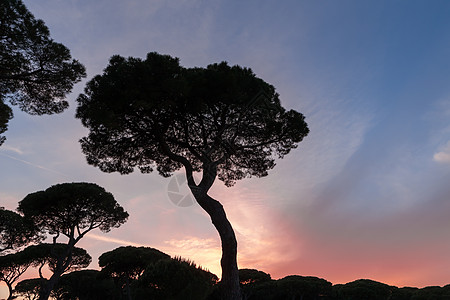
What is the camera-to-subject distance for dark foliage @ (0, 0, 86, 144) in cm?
1116

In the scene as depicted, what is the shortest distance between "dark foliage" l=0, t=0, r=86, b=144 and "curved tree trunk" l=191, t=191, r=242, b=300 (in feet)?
26.3

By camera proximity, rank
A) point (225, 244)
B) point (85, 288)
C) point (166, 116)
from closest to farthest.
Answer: point (225, 244) < point (166, 116) < point (85, 288)

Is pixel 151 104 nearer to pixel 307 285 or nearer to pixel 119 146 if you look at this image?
pixel 119 146

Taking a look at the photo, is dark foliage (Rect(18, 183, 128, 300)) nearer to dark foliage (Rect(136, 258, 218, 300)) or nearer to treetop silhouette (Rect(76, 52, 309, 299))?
treetop silhouette (Rect(76, 52, 309, 299))

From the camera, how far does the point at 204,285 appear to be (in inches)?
409

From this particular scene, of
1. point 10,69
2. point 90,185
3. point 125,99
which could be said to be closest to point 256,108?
point 125,99

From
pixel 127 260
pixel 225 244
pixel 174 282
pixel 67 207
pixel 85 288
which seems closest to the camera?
pixel 174 282

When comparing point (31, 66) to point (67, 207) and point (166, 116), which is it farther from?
point (67, 207)

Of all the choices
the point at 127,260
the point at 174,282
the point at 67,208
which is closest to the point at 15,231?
the point at 67,208

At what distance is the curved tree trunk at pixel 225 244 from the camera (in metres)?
10.4

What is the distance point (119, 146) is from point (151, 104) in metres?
4.13

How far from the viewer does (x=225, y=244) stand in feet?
36.1

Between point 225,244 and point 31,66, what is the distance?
10939mm

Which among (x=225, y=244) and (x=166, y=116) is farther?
(x=166, y=116)
